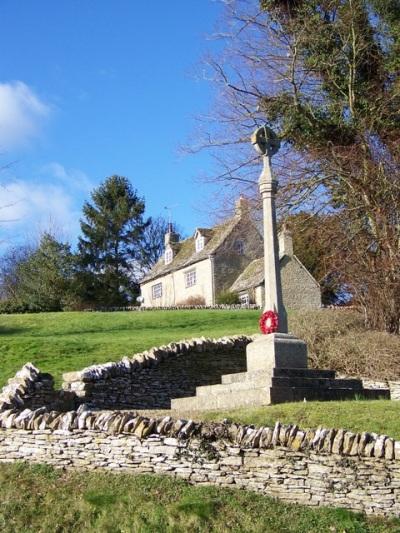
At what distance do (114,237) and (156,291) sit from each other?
680 cm

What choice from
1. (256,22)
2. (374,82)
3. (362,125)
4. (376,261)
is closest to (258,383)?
(376,261)

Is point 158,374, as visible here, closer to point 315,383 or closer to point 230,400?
point 230,400

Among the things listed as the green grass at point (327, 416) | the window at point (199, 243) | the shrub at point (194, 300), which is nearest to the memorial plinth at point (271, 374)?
the green grass at point (327, 416)

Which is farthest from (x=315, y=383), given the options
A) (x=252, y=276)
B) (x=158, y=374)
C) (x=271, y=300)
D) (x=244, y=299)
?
(x=252, y=276)

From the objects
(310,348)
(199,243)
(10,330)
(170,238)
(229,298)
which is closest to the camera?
(310,348)

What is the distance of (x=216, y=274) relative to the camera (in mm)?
49219

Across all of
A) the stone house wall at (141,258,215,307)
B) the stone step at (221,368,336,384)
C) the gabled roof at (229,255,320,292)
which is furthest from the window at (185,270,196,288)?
the stone step at (221,368,336,384)

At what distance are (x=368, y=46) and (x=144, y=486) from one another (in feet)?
59.6

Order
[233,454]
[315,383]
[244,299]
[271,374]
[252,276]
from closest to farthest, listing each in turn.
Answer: [233,454]
[271,374]
[315,383]
[244,299]
[252,276]

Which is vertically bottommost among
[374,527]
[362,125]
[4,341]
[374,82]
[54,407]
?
[374,527]

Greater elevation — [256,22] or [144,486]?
[256,22]

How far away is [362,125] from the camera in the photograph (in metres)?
22.7

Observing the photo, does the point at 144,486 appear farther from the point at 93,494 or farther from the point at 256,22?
the point at 256,22

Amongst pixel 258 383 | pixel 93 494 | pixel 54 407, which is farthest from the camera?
pixel 54 407
